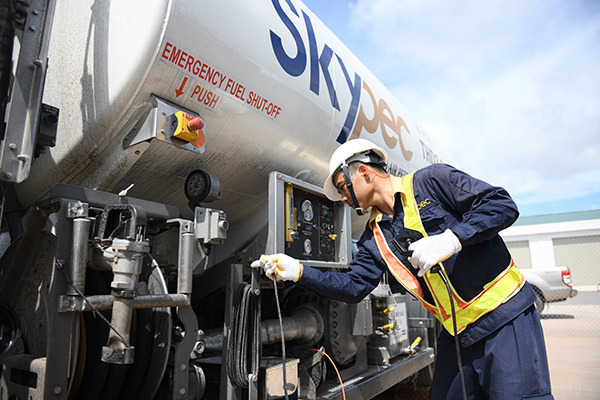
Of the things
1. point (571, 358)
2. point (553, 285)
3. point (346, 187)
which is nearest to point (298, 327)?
point (346, 187)

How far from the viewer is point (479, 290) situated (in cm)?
194

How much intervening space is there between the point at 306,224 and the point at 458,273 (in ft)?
3.31

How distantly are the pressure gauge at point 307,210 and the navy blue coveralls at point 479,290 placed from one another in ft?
1.75

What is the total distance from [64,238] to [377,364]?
2473 millimetres

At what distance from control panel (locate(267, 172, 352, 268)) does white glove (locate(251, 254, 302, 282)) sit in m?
0.19

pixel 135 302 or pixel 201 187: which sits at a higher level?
pixel 201 187

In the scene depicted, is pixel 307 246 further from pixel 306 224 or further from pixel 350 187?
pixel 350 187

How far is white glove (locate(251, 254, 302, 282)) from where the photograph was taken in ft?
6.91

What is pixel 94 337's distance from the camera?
1758 mm

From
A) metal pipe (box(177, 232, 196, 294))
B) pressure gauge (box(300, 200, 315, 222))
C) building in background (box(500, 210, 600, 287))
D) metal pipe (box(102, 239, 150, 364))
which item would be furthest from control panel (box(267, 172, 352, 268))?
building in background (box(500, 210, 600, 287))

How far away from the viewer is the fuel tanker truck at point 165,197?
4.89 feet

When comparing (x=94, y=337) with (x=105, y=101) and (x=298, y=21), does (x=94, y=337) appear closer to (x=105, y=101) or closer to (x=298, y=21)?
(x=105, y=101)

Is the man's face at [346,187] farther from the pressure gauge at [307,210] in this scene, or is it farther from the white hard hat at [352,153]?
the pressure gauge at [307,210]

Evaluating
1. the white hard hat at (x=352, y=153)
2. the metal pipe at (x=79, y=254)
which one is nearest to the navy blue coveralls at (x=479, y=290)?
the white hard hat at (x=352, y=153)
